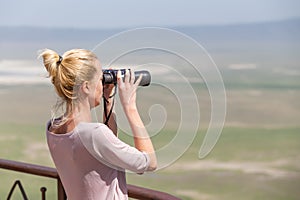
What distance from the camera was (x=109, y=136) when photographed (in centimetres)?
102

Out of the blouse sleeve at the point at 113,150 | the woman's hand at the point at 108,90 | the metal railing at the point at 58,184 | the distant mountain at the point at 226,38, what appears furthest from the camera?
the distant mountain at the point at 226,38

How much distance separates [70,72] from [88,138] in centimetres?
14

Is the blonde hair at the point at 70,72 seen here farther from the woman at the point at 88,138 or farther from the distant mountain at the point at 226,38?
the distant mountain at the point at 226,38

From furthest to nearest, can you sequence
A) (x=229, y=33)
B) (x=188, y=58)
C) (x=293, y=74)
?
(x=293, y=74)
(x=229, y=33)
(x=188, y=58)

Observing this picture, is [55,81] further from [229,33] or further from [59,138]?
[229,33]

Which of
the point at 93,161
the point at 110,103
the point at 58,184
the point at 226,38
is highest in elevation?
the point at 226,38

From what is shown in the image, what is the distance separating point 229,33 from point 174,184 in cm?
234

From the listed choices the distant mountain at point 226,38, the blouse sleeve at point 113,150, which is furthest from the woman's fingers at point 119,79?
the distant mountain at point 226,38

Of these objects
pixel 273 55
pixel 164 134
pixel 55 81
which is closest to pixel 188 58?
pixel 164 134

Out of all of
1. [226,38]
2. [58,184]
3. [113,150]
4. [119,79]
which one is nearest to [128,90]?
[119,79]

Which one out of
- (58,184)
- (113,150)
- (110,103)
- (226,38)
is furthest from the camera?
(226,38)

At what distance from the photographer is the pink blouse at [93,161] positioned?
3.36 ft

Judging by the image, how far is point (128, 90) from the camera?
1067 millimetres

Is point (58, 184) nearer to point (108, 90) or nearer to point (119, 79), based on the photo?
point (108, 90)
